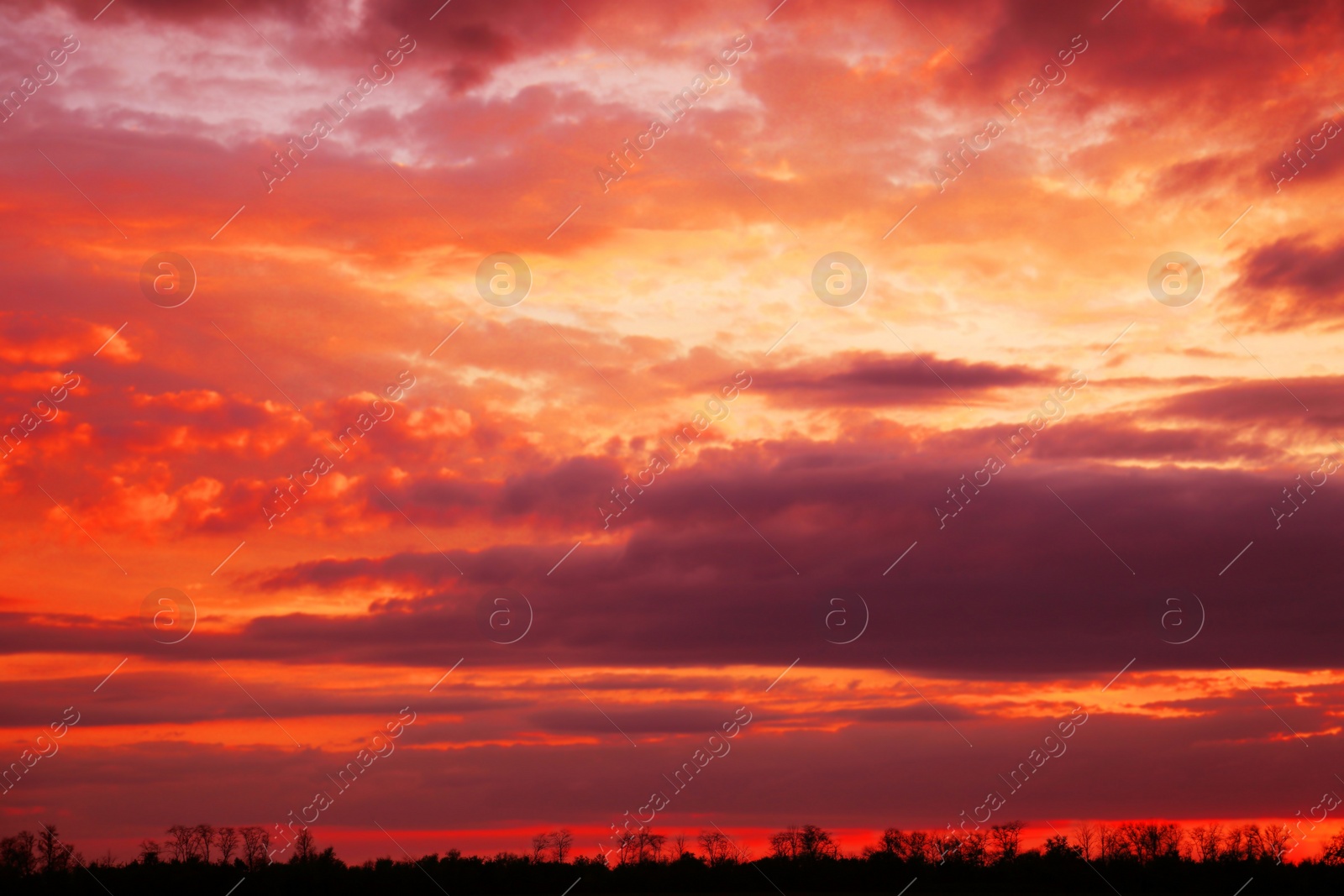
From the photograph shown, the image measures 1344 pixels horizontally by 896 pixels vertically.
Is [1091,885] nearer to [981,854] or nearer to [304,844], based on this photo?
[981,854]

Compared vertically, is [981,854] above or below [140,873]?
below

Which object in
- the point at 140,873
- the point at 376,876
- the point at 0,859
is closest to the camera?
the point at 0,859

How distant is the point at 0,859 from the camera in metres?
82.1

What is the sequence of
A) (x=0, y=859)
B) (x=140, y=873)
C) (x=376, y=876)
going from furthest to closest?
(x=376, y=876), (x=140, y=873), (x=0, y=859)

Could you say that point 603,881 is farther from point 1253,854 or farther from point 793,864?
point 1253,854

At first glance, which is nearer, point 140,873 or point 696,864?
point 140,873

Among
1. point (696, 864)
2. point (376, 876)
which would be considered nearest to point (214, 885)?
Result: point (376, 876)

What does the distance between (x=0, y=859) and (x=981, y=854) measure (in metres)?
77.0

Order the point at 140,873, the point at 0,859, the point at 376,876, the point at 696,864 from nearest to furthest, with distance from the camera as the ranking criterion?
the point at 0,859 < the point at 140,873 < the point at 696,864 < the point at 376,876

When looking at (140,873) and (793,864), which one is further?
(793,864)

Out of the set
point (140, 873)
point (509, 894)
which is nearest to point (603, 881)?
point (509, 894)

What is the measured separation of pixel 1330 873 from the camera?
10906 cm

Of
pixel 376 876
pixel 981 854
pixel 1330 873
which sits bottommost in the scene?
pixel 1330 873

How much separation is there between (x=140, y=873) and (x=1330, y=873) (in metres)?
102
